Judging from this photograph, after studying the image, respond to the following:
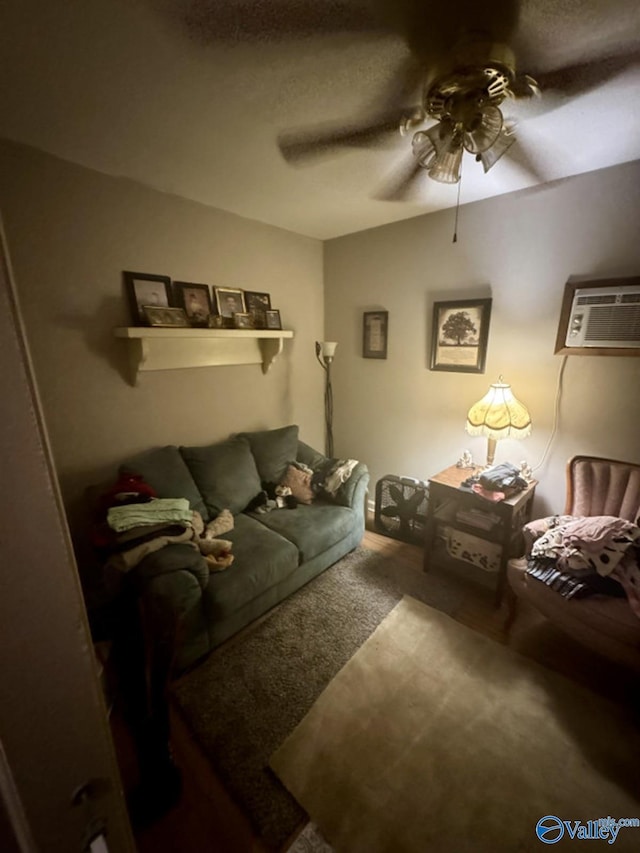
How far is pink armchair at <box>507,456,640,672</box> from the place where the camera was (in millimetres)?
1496

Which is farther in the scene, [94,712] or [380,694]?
[380,694]

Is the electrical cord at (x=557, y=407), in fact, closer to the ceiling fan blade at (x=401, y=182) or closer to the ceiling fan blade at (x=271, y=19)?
the ceiling fan blade at (x=401, y=182)

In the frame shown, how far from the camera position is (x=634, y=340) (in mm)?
1931

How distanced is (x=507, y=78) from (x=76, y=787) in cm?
196

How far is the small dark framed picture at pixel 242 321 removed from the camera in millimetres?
2561

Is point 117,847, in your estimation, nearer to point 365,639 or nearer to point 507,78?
point 365,639

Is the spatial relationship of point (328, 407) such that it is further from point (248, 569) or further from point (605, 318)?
point (605, 318)

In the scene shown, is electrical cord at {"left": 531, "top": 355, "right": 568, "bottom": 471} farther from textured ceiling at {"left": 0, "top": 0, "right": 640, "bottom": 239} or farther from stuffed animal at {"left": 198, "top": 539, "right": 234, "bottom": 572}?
stuffed animal at {"left": 198, "top": 539, "right": 234, "bottom": 572}

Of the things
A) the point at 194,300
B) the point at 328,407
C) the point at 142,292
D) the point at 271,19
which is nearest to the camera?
the point at 271,19

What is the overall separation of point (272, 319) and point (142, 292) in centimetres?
99

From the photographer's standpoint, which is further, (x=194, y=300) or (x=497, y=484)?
(x=194, y=300)

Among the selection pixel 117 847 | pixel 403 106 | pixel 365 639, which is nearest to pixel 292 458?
pixel 365 639

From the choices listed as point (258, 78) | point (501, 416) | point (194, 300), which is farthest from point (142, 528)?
point (501, 416)

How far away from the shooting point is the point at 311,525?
2326 mm
